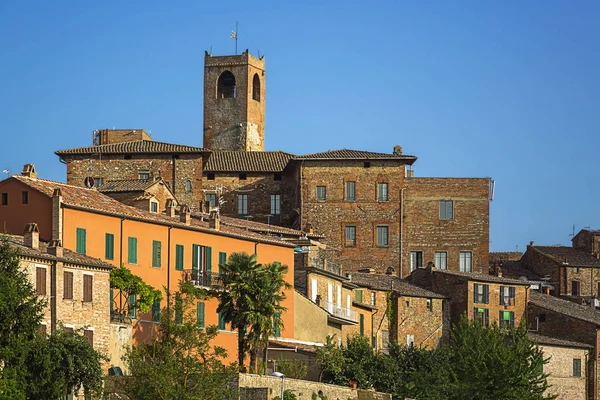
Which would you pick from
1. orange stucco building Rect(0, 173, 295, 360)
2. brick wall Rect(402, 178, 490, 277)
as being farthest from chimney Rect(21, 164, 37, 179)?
brick wall Rect(402, 178, 490, 277)

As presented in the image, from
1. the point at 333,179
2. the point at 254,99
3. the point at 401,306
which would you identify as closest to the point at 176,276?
the point at 401,306

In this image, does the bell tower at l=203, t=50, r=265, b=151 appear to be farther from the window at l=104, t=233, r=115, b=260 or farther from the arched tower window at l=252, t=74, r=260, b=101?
the window at l=104, t=233, r=115, b=260

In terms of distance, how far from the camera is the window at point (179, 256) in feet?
198

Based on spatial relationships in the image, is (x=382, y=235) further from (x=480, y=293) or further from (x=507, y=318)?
(x=507, y=318)

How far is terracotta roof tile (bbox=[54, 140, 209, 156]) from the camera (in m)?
89.6

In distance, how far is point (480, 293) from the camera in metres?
85.1

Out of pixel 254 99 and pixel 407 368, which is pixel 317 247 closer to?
pixel 407 368

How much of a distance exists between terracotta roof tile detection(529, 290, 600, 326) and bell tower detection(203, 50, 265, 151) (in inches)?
905

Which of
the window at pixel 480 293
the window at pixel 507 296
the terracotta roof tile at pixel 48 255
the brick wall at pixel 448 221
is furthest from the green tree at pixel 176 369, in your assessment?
the brick wall at pixel 448 221

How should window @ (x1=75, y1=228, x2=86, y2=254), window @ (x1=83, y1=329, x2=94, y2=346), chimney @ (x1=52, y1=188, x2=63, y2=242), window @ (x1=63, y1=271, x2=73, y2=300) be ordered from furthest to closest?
window @ (x1=75, y1=228, x2=86, y2=254) < chimney @ (x1=52, y1=188, x2=63, y2=242) < window @ (x1=83, y1=329, x2=94, y2=346) < window @ (x1=63, y1=271, x2=73, y2=300)

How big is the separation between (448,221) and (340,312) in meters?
21.2

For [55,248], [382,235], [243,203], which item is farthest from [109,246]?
[243,203]

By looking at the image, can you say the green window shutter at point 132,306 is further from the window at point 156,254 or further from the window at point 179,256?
the window at point 179,256

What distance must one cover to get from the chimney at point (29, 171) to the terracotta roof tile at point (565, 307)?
118 ft
